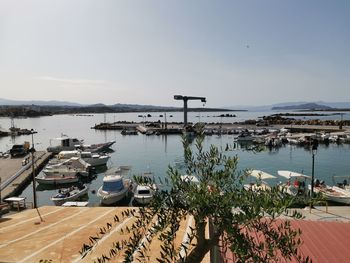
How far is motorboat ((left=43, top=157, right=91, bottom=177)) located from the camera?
38.8m

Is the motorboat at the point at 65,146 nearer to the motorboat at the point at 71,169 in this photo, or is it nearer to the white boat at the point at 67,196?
the motorboat at the point at 71,169

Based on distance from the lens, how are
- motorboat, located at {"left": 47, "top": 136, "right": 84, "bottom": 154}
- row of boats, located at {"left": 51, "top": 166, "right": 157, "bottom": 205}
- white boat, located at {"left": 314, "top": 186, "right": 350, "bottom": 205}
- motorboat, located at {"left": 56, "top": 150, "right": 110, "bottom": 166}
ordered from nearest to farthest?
white boat, located at {"left": 314, "top": 186, "right": 350, "bottom": 205} < row of boats, located at {"left": 51, "top": 166, "right": 157, "bottom": 205} < motorboat, located at {"left": 56, "top": 150, "right": 110, "bottom": 166} < motorboat, located at {"left": 47, "top": 136, "right": 84, "bottom": 154}

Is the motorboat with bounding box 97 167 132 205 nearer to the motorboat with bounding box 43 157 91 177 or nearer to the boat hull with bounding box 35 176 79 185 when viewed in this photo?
the boat hull with bounding box 35 176 79 185

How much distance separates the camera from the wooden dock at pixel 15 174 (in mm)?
31516

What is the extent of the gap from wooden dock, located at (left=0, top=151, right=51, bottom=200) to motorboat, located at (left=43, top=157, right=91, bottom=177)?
245 cm

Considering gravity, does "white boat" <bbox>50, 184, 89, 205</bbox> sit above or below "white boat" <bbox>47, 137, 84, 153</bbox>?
below

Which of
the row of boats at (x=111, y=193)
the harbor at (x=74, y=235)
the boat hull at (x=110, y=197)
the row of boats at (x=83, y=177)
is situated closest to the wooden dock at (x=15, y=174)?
the row of boats at (x=83, y=177)

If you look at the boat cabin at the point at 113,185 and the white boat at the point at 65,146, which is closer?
the boat cabin at the point at 113,185

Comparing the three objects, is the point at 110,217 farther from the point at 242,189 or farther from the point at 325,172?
the point at 325,172

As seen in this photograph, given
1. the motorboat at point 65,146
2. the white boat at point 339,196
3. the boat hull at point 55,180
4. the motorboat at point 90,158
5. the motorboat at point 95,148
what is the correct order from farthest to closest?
the motorboat at point 95,148
the motorboat at point 65,146
the motorboat at point 90,158
the boat hull at point 55,180
the white boat at point 339,196

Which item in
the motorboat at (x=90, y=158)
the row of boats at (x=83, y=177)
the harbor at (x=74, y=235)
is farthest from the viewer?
the motorboat at (x=90, y=158)

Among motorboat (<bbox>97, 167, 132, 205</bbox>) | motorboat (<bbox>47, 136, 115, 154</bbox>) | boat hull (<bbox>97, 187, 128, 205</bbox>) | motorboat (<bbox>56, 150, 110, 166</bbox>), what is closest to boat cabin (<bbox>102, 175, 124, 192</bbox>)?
motorboat (<bbox>97, 167, 132, 205</bbox>)

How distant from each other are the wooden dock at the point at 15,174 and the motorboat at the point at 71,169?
8.03 ft

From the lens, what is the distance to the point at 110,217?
1209cm
